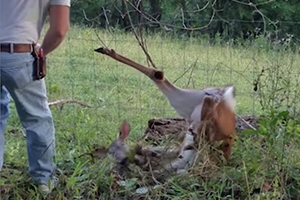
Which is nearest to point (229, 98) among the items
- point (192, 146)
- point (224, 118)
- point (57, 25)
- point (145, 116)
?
point (224, 118)

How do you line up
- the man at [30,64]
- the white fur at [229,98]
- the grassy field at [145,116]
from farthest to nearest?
the white fur at [229,98], the grassy field at [145,116], the man at [30,64]

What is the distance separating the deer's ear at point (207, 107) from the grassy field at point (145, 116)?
35cm

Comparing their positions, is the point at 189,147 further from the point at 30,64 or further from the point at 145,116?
the point at 145,116

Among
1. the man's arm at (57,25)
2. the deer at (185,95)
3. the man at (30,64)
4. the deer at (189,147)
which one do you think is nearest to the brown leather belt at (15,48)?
the man at (30,64)

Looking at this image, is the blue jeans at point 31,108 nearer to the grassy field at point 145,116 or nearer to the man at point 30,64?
the man at point 30,64

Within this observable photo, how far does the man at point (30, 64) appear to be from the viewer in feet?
12.5

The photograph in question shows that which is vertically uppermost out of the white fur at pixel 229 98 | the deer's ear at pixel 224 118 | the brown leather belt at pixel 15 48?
the brown leather belt at pixel 15 48

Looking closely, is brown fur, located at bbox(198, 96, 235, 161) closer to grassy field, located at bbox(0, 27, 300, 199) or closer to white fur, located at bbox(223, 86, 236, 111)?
white fur, located at bbox(223, 86, 236, 111)

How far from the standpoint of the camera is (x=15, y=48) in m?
3.83

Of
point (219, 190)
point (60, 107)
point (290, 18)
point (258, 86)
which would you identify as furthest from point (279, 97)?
point (290, 18)

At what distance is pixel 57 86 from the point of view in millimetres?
7711

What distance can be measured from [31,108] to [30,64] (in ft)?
0.95

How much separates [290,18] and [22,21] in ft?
49.8

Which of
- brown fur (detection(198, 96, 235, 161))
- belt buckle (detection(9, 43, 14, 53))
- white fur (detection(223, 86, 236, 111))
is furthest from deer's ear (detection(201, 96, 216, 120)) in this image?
belt buckle (detection(9, 43, 14, 53))
